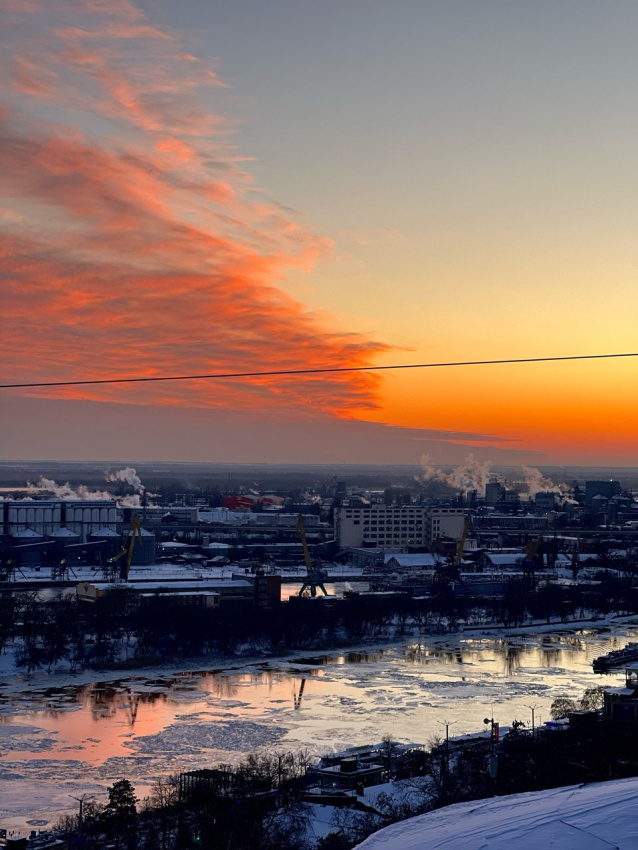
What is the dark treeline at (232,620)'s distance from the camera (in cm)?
1195

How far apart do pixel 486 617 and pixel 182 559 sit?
999cm

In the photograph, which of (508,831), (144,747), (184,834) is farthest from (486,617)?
(508,831)

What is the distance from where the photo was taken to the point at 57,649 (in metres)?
11.5

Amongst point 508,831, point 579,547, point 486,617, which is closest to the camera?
point 508,831

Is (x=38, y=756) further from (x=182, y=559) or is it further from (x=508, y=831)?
(x=182, y=559)

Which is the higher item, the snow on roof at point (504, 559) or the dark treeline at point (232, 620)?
the snow on roof at point (504, 559)

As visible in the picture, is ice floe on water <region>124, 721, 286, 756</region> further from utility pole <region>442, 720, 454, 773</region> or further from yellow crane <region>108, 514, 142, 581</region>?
yellow crane <region>108, 514, 142, 581</region>

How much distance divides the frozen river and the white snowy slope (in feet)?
13.1

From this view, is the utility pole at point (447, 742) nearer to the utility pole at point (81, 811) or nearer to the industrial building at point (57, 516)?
the utility pole at point (81, 811)

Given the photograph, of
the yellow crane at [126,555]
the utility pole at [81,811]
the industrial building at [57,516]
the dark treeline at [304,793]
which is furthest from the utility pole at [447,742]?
the industrial building at [57,516]

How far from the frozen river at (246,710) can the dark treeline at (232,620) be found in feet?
3.15

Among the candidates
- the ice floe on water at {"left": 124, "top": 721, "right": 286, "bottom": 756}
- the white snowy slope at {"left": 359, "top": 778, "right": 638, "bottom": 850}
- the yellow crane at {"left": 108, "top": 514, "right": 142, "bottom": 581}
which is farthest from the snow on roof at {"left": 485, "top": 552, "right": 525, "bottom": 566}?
the white snowy slope at {"left": 359, "top": 778, "right": 638, "bottom": 850}

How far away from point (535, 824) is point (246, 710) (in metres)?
6.99

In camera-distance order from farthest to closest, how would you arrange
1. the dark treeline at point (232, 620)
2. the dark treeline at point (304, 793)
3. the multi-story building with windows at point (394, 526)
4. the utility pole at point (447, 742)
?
the multi-story building with windows at point (394, 526)
the dark treeline at point (232, 620)
the utility pole at point (447, 742)
the dark treeline at point (304, 793)
